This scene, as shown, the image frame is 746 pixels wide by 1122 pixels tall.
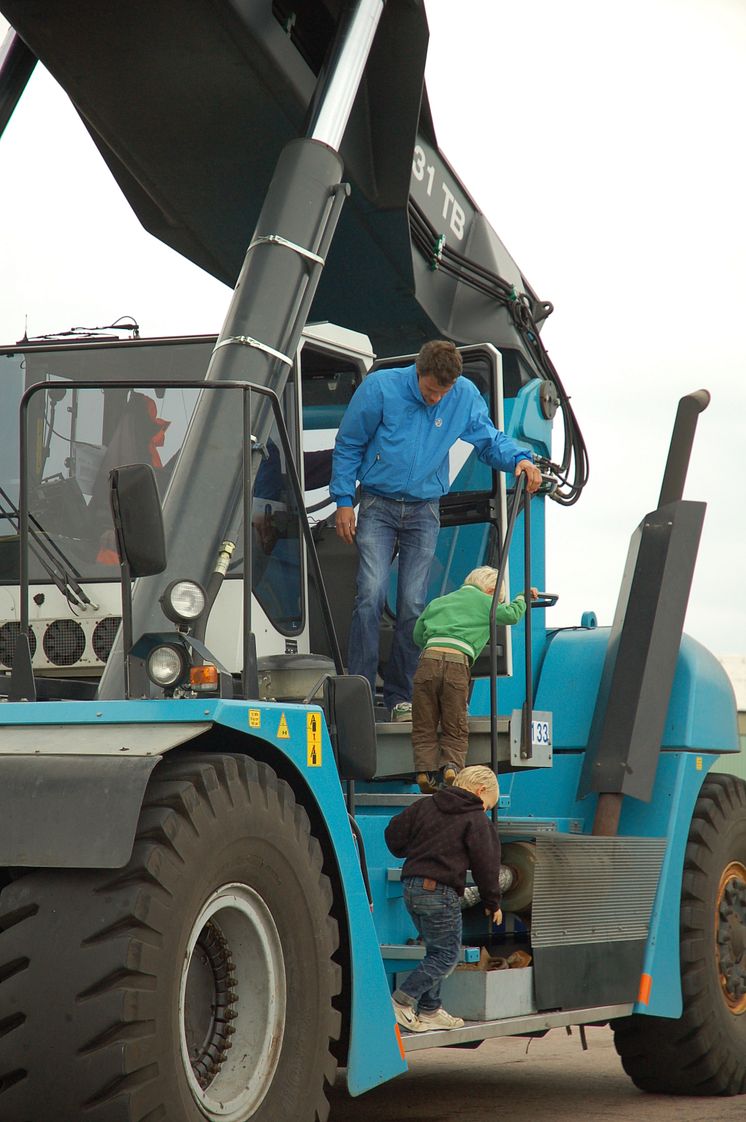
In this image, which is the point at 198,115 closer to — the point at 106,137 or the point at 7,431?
the point at 106,137

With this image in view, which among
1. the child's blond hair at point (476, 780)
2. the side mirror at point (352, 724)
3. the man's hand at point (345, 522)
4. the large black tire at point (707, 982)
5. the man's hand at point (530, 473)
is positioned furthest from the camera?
the large black tire at point (707, 982)

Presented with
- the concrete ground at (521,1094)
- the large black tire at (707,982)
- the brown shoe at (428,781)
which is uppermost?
the brown shoe at (428,781)

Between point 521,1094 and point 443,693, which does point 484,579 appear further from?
point 521,1094

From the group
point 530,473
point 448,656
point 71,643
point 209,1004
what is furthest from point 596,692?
point 209,1004

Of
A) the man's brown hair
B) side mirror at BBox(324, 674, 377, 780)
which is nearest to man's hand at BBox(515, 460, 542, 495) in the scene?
the man's brown hair

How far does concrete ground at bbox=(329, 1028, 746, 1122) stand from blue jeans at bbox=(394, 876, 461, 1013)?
3.96 feet

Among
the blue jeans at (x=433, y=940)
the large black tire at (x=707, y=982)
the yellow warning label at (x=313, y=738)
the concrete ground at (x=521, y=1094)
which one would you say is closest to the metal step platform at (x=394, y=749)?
the blue jeans at (x=433, y=940)

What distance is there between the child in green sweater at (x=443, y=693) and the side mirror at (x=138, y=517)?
6.71ft

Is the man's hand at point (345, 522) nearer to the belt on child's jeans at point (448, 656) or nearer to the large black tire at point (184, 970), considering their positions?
the belt on child's jeans at point (448, 656)

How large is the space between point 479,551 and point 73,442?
7.33ft

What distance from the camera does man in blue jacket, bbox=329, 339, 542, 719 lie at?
21.8 ft

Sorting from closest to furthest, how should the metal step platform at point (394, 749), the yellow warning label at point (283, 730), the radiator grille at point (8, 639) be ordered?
1. the yellow warning label at point (283, 730)
2. the radiator grille at point (8, 639)
3. the metal step platform at point (394, 749)

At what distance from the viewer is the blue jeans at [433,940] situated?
19.2 ft

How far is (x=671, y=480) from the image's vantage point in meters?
8.20
